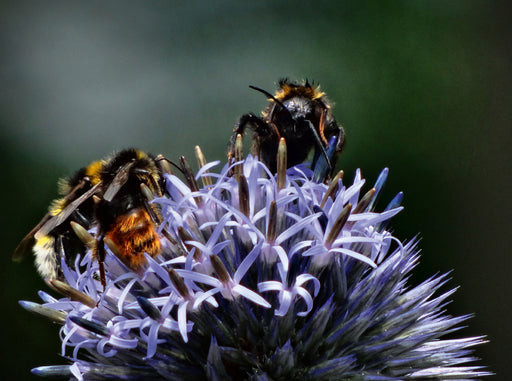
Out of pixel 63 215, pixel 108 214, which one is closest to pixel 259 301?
pixel 108 214

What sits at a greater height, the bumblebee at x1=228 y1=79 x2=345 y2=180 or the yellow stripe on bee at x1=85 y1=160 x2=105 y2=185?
the bumblebee at x1=228 y1=79 x2=345 y2=180

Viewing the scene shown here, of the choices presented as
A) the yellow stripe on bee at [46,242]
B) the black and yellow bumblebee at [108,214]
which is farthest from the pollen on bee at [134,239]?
the yellow stripe on bee at [46,242]

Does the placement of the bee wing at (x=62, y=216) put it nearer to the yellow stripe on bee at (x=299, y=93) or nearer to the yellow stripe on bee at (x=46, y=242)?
the yellow stripe on bee at (x=46, y=242)

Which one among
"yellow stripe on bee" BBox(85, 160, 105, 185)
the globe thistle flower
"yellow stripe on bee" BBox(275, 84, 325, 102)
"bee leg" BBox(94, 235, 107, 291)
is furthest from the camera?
"yellow stripe on bee" BBox(275, 84, 325, 102)

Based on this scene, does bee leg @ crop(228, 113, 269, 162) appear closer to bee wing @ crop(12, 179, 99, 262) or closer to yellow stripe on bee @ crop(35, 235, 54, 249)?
bee wing @ crop(12, 179, 99, 262)

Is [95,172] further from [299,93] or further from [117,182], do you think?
[299,93]

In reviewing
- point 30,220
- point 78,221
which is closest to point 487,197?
point 30,220

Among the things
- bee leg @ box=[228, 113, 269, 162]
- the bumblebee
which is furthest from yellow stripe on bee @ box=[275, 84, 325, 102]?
bee leg @ box=[228, 113, 269, 162]
